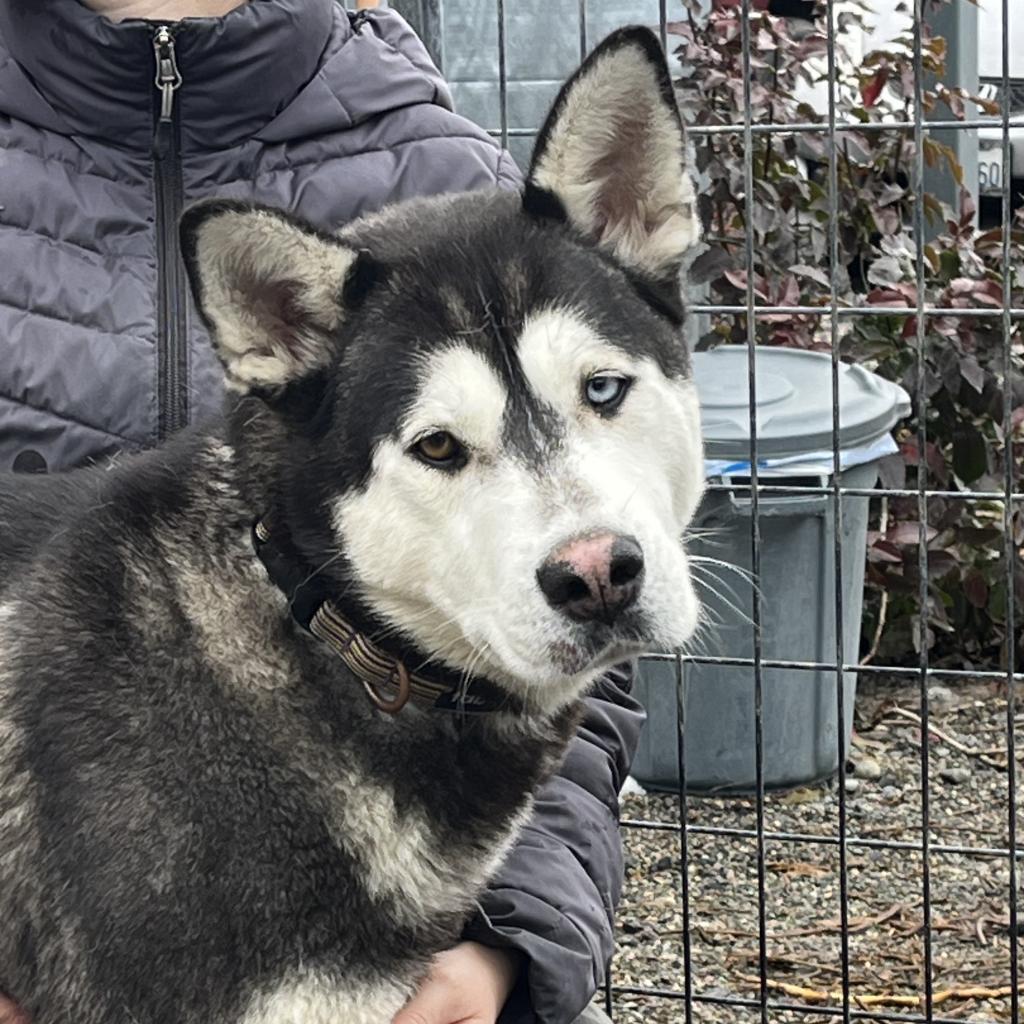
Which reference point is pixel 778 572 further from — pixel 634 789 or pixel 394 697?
pixel 394 697

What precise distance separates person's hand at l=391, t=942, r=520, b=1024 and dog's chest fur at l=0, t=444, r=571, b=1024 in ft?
0.19

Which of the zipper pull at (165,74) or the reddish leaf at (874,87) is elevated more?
the zipper pull at (165,74)

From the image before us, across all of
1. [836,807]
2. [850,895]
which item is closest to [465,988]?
[850,895]

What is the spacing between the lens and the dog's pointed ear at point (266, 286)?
2.07 meters

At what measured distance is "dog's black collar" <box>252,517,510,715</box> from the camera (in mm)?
2211

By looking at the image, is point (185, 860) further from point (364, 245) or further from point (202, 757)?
point (364, 245)

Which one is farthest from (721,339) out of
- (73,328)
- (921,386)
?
(73,328)

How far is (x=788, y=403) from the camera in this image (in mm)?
4492

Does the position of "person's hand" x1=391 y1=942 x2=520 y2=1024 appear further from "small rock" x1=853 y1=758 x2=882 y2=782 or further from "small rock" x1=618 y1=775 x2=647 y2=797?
"small rock" x1=853 y1=758 x2=882 y2=782

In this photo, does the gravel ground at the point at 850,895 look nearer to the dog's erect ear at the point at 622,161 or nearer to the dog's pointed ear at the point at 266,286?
the dog's erect ear at the point at 622,161

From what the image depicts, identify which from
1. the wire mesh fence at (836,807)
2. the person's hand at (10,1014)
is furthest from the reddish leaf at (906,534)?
the person's hand at (10,1014)

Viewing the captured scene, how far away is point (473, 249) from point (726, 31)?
10.1 ft

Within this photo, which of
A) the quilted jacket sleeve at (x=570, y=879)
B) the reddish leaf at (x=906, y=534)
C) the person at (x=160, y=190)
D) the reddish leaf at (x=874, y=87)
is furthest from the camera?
the reddish leaf at (x=874, y=87)

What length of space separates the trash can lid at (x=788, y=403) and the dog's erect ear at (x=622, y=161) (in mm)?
1910
